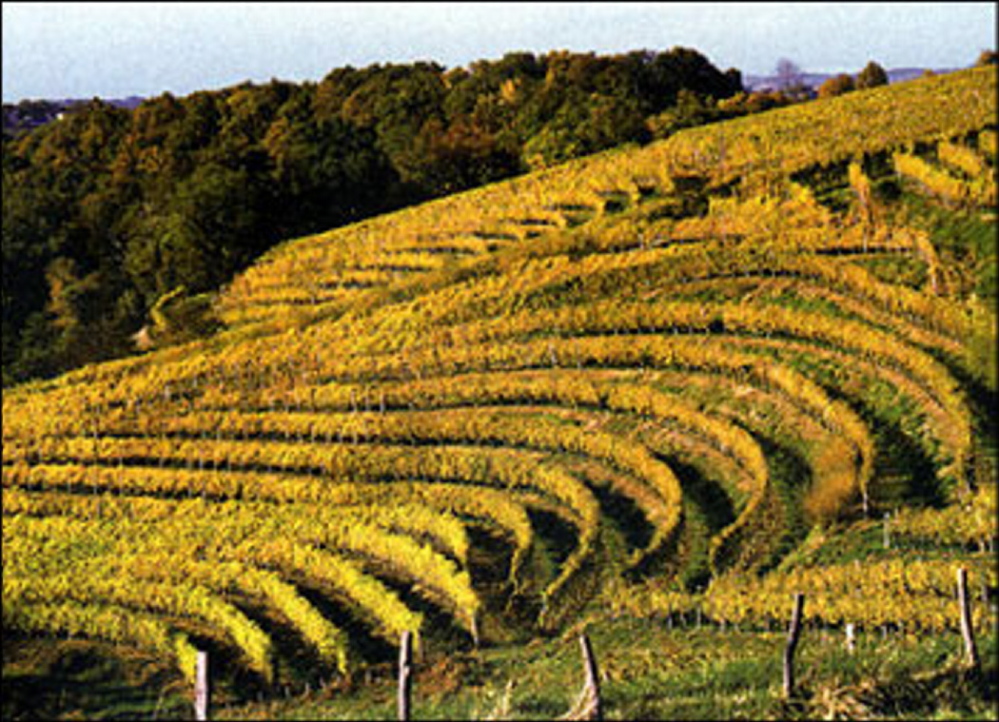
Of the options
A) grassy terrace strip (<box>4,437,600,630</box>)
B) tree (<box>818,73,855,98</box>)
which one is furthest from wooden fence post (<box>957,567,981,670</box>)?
tree (<box>818,73,855,98</box>)

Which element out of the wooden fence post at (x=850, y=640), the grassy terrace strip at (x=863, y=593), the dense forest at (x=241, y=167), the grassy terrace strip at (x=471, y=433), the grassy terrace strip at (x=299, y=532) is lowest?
the wooden fence post at (x=850, y=640)

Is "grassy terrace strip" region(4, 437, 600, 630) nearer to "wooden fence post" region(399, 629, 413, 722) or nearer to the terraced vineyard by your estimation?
the terraced vineyard

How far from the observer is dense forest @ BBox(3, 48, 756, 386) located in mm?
14844

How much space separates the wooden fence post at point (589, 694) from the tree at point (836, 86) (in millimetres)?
12489

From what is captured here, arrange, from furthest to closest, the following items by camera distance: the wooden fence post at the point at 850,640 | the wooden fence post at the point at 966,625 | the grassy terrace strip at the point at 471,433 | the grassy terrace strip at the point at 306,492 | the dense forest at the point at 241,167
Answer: the dense forest at the point at 241,167, the grassy terrace strip at the point at 306,492, the grassy terrace strip at the point at 471,433, the wooden fence post at the point at 850,640, the wooden fence post at the point at 966,625

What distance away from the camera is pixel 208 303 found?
14.2m

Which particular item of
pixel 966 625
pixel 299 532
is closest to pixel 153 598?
pixel 299 532

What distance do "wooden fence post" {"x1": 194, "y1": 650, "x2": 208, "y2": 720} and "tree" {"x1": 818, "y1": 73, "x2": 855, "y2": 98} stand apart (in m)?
13.0

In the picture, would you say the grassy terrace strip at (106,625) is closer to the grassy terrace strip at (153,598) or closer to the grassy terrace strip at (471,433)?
the grassy terrace strip at (153,598)

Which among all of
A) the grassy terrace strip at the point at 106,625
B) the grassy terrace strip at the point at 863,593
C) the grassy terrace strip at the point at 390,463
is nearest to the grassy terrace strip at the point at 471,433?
the grassy terrace strip at the point at 390,463

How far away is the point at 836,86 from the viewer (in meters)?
18.2

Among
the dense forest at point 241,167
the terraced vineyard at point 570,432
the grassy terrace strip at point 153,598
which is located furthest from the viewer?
the dense forest at point 241,167

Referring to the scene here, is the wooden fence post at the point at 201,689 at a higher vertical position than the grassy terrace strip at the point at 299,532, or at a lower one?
lower

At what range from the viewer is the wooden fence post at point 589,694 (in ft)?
22.9
